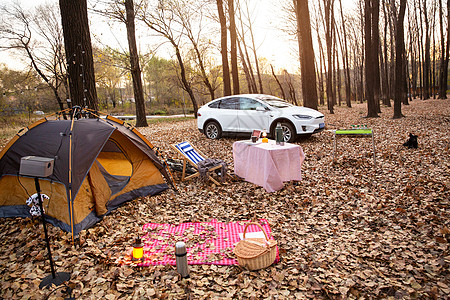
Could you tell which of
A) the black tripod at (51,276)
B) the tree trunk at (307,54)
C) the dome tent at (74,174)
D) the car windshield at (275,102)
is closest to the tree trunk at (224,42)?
the tree trunk at (307,54)

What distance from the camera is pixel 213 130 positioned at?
10.8 metres

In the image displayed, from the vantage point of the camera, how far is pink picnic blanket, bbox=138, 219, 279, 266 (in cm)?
368

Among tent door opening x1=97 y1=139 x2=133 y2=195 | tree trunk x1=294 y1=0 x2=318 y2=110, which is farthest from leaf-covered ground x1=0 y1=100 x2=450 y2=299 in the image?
tree trunk x1=294 y1=0 x2=318 y2=110

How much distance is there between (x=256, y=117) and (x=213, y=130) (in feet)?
5.91

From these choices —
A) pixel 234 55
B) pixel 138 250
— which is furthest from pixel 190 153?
pixel 234 55

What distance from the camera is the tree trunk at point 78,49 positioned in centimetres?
680

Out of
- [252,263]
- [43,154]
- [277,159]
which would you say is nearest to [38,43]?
[43,154]

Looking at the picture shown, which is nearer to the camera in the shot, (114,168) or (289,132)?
(114,168)

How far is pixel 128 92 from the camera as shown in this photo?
6412cm

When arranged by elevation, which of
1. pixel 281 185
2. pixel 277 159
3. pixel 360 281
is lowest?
pixel 360 281

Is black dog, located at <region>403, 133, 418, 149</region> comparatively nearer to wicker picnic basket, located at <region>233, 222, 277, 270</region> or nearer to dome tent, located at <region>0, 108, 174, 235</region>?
wicker picnic basket, located at <region>233, 222, 277, 270</region>

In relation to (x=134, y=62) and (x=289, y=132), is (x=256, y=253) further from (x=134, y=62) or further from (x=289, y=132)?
(x=134, y=62)

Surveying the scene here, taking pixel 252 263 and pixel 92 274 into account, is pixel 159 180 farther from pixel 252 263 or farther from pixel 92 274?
pixel 252 263

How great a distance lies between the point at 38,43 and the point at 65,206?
24.9 m
